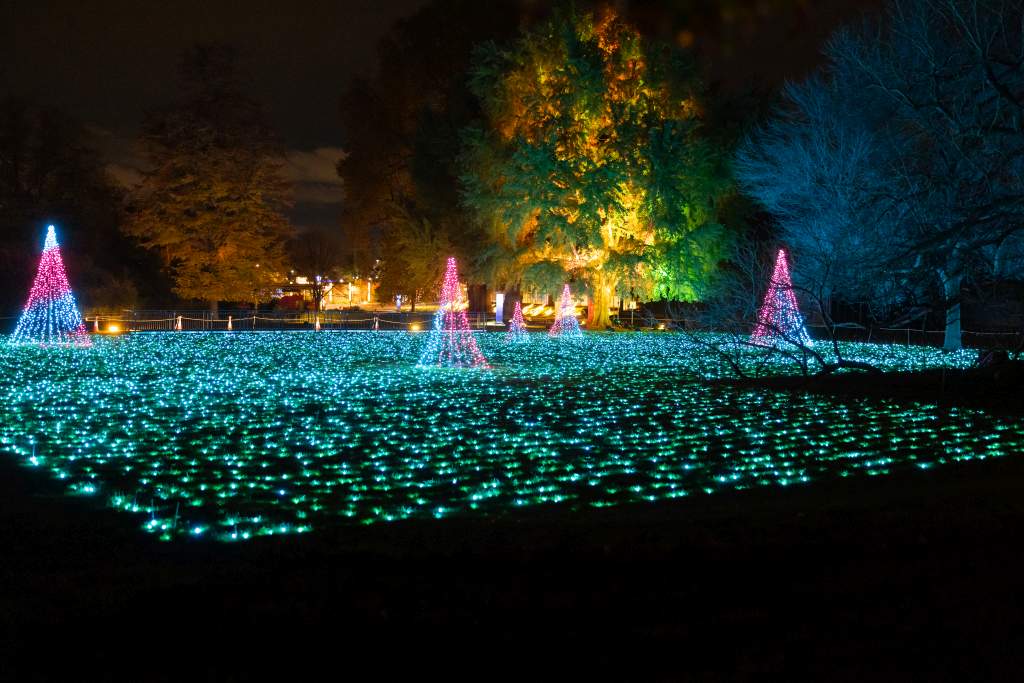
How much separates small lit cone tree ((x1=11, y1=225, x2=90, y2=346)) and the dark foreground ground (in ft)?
76.1

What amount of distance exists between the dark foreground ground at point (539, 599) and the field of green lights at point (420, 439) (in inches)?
35.1

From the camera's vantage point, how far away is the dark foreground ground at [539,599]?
3.85 metres

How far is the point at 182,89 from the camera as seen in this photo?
149 feet

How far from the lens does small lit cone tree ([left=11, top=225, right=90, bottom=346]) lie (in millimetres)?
27250

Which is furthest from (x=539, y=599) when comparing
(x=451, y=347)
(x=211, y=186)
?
(x=211, y=186)

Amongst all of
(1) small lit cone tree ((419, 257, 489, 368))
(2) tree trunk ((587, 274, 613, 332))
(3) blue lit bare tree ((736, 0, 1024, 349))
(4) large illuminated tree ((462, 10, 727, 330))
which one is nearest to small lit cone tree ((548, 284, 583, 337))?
(4) large illuminated tree ((462, 10, 727, 330))

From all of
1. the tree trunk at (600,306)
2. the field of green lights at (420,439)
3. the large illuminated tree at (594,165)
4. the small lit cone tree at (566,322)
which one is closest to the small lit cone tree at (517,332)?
the small lit cone tree at (566,322)

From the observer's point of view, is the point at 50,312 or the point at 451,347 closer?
the point at 451,347

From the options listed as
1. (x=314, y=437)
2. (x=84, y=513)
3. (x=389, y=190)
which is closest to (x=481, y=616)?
(x=84, y=513)

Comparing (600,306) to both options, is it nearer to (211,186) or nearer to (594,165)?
(594,165)

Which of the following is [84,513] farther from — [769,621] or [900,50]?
[900,50]

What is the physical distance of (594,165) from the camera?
37500 millimetres

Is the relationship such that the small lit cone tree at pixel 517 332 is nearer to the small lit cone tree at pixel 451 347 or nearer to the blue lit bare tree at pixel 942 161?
the small lit cone tree at pixel 451 347

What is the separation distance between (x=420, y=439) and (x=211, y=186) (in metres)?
39.0
